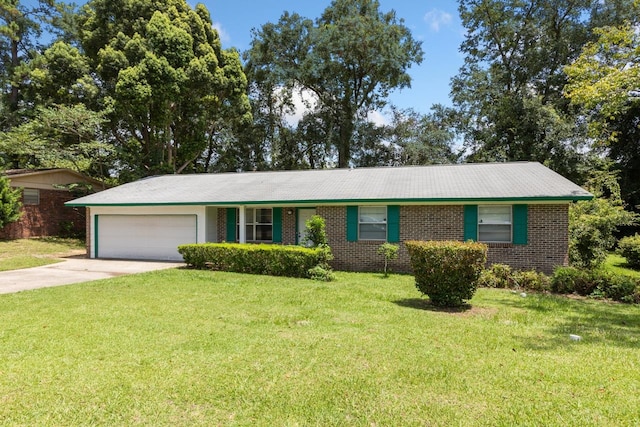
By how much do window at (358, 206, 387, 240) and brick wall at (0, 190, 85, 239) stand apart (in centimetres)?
1726

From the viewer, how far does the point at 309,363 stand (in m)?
4.44

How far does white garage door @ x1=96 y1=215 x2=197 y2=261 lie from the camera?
50.6 ft

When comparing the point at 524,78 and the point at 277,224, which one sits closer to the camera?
the point at 277,224

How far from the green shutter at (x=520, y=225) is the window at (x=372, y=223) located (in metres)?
3.99

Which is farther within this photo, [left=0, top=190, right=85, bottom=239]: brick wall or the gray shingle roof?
[left=0, top=190, right=85, bottom=239]: brick wall

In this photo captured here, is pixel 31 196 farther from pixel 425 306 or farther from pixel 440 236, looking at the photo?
pixel 425 306

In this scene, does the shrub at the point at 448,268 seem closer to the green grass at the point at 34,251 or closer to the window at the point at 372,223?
the window at the point at 372,223

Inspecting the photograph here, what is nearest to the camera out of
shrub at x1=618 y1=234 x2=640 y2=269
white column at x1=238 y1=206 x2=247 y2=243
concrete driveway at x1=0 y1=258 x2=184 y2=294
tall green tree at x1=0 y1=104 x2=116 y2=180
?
concrete driveway at x1=0 y1=258 x2=184 y2=294

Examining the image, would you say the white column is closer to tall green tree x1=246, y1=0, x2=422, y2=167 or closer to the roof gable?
the roof gable

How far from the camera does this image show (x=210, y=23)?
25.1 m

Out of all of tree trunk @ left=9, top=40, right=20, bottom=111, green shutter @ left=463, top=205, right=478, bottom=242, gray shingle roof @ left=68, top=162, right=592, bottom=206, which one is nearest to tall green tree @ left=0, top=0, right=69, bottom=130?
tree trunk @ left=9, top=40, right=20, bottom=111

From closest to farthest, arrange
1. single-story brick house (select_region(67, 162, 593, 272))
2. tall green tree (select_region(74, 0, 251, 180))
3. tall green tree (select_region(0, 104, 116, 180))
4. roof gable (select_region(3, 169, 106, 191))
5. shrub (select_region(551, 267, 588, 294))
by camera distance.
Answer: shrub (select_region(551, 267, 588, 294)) → single-story brick house (select_region(67, 162, 593, 272)) → roof gable (select_region(3, 169, 106, 191)) → tall green tree (select_region(0, 104, 116, 180)) → tall green tree (select_region(74, 0, 251, 180))

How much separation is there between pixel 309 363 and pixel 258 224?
11.1 m

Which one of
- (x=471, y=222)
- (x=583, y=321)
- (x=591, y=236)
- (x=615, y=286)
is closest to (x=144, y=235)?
(x=471, y=222)
